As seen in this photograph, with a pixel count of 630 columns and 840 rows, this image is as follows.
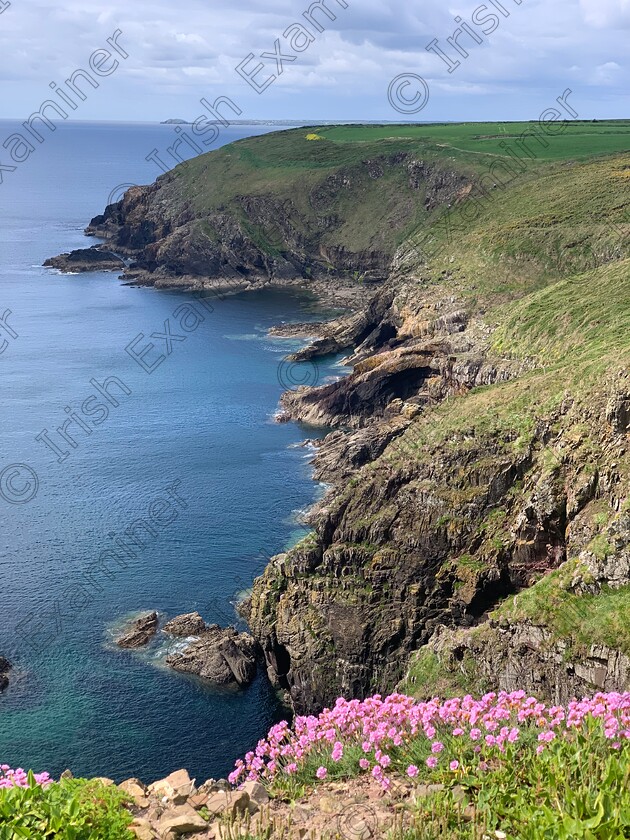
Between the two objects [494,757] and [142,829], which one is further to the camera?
[494,757]

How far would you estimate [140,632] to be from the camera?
59125mm

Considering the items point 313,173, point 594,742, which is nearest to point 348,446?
point 594,742

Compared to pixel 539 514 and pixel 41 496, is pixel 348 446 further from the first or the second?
pixel 539 514

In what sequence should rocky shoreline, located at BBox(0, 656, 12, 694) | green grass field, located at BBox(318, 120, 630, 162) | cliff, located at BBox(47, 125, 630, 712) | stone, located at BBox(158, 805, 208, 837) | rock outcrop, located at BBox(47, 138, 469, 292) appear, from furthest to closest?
rock outcrop, located at BBox(47, 138, 469, 292), green grass field, located at BBox(318, 120, 630, 162), rocky shoreline, located at BBox(0, 656, 12, 694), cliff, located at BBox(47, 125, 630, 712), stone, located at BBox(158, 805, 208, 837)

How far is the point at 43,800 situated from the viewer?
16.6 m

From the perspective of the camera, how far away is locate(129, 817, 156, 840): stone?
1717 cm

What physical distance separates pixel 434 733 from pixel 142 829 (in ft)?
20.0

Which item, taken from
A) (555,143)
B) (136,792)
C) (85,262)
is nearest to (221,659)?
(136,792)

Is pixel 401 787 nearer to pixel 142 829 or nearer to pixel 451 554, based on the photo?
pixel 142 829

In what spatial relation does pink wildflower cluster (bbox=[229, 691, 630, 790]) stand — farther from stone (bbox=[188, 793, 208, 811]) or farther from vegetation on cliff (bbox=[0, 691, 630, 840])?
stone (bbox=[188, 793, 208, 811])

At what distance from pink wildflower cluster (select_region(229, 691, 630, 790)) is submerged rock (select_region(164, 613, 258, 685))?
35.0 m

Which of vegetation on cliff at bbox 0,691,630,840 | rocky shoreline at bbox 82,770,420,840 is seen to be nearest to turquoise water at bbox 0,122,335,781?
vegetation on cliff at bbox 0,691,630,840

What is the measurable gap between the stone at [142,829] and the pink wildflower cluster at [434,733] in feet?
7.97

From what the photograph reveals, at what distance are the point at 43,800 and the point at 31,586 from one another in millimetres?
50312
